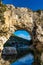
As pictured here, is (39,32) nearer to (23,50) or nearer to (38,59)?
(38,59)

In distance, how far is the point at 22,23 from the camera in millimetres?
28703

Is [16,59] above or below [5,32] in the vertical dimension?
below

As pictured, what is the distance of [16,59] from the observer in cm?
3203

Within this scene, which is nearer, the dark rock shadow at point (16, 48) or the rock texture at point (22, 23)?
the rock texture at point (22, 23)

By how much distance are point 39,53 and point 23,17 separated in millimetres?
4125

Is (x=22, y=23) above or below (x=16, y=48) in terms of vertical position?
above

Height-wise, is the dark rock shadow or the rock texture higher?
the rock texture

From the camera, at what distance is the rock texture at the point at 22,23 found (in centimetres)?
2769

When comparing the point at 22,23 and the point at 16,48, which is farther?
the point at 16,48

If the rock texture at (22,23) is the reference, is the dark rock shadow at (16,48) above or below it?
below

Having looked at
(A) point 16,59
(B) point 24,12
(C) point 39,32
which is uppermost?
(B) point 24,12

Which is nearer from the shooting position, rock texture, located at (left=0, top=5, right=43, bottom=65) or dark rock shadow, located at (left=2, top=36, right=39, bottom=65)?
rock texture, located at (left=0, top=5, right=43, bottom=65)

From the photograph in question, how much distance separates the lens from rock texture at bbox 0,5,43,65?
27688 millimetres

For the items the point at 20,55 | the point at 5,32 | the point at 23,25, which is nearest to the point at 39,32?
the point at 23,25
